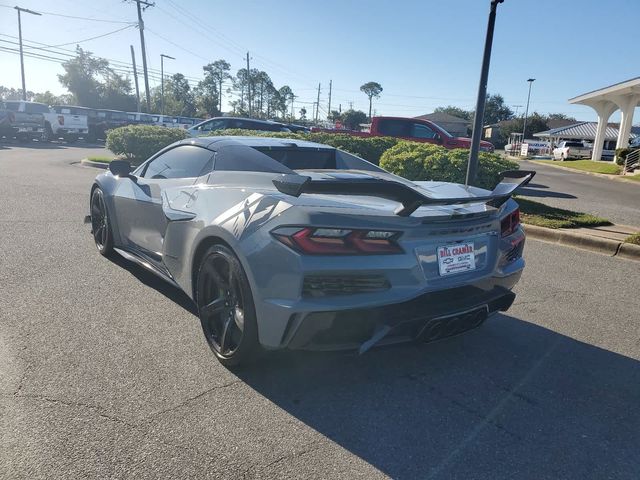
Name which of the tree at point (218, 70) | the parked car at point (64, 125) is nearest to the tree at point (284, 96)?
the tree at point (218, 70)

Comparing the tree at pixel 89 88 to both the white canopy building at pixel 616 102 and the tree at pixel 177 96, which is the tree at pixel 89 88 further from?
the white canopy building at pixel 616 102

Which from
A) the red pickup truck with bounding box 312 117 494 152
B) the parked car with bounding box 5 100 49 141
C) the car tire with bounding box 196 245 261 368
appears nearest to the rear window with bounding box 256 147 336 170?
the car tire with bounding box 196 245 261 368

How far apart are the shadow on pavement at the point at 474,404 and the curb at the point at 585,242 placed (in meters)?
3.43

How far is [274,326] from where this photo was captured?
8.74ft

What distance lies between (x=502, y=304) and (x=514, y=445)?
100 centimetres

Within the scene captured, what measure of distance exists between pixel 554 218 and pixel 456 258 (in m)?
6.17

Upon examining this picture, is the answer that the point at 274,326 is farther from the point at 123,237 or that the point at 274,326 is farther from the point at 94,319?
the point at 123,237

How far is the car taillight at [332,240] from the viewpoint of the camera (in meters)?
2.59

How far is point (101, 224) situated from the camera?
5434 millimetres

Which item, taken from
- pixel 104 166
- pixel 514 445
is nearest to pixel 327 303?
pixel 514 445

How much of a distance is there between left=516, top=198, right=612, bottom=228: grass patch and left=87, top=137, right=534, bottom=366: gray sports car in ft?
14.6

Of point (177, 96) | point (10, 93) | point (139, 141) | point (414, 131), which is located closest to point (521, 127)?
point (177, 96)

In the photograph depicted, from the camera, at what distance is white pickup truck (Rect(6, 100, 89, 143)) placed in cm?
2521

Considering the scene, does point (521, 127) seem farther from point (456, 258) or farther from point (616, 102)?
point (456, 258)
